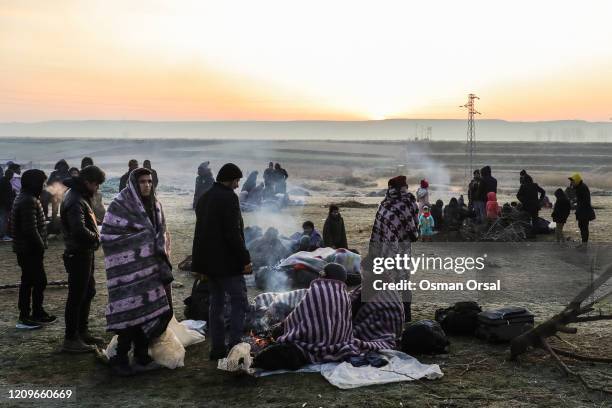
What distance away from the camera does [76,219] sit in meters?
5.55

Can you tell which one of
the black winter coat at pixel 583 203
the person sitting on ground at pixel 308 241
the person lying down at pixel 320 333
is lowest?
the person lying down at pixel 320 333

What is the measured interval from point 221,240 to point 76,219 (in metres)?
1.40

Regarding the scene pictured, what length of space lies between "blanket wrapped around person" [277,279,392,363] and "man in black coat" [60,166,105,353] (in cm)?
200

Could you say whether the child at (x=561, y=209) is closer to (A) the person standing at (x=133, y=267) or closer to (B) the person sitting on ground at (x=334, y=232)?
(B) the person sitting on ground at (x=334, y=232)

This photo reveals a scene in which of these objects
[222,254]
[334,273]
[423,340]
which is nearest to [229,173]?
[222,254]

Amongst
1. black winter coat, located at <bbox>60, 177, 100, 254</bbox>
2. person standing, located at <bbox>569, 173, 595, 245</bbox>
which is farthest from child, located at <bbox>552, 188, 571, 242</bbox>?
black winter coat, located at <bbox>60, 177, 100, 254</bbox>

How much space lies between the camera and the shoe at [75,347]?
18.9ft

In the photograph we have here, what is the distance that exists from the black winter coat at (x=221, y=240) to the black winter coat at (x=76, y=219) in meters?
1.09

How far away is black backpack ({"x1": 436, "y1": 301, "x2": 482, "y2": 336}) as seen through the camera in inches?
247

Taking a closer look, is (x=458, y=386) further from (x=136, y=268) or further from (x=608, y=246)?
(x=608, y=246)

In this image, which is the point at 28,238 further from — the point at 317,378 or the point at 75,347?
the point at 317,378

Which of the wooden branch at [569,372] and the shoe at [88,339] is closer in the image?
the wooden branch at [569,372]

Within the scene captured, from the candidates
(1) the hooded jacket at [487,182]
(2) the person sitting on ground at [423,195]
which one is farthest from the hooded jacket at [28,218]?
(1) the hooded jacket at [487,182]

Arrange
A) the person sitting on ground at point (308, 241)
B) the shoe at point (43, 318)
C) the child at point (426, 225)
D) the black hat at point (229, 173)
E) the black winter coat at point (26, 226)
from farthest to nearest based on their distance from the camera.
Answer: the child at point (426, 225) < the person sitting on ground at point (308, 241) < the shoe at point (43, 318) < the black winter coat at point (26, 226) < the black hat at point (229, 173)
